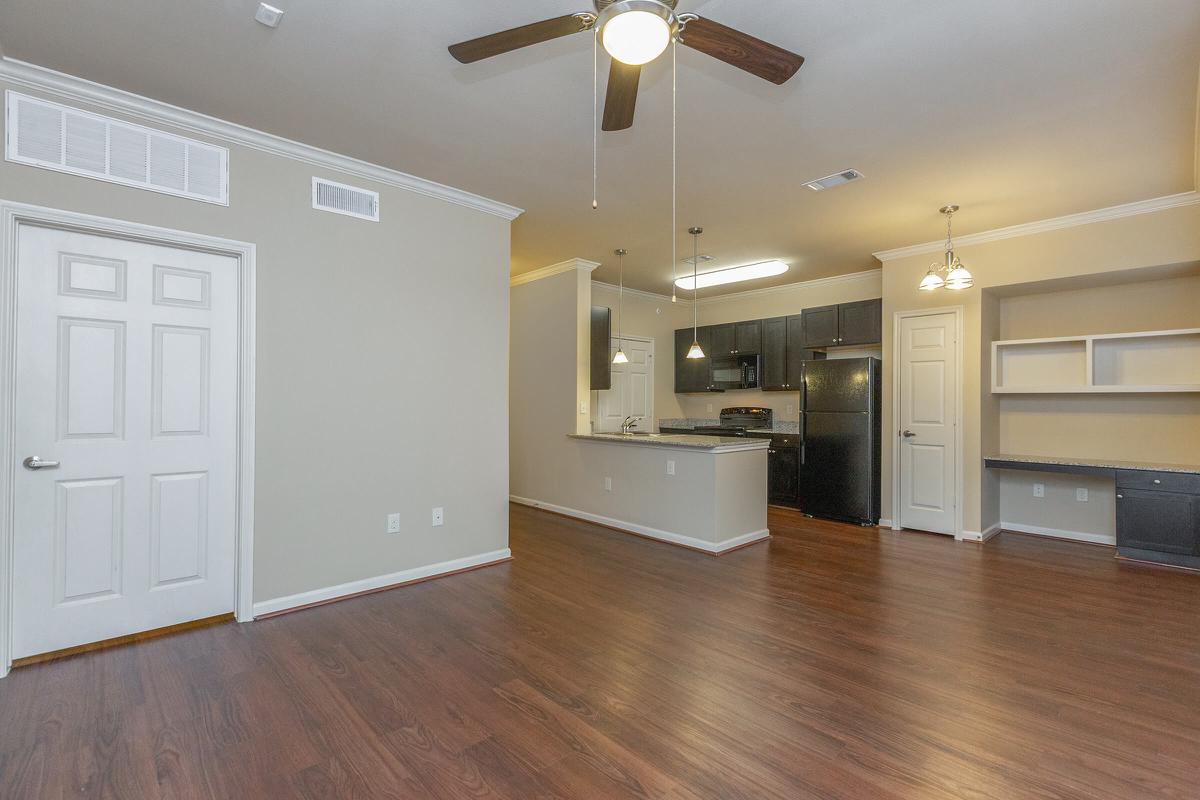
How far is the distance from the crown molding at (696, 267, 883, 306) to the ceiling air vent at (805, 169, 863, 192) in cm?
263

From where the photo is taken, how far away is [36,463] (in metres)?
2.62

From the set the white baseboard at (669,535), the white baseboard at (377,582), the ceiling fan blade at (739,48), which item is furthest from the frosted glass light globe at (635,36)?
the white baseboard at (669,535)

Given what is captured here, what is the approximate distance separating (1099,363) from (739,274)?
3.11 meters

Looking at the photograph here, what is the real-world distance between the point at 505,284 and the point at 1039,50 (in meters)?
3.27

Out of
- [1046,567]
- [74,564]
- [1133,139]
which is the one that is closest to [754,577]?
[1046,567]

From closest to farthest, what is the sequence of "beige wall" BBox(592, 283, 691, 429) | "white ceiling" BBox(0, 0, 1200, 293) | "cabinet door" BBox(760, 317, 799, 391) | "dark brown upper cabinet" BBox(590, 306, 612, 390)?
"white ceiling" BBox(0, 0, 1200, 293) < "dark brown upper cabinet" BBox(590, 306, 612, 390) < "cabinet door" BBox(760, 317, 799, 391) < "beige wall" BBox(592, 283, 691, 429)

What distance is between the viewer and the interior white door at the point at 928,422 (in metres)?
5.11

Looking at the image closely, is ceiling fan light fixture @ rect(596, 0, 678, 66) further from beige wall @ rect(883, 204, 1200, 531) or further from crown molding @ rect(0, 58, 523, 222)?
beige wall @ rect(883, 204, 1200, 531)

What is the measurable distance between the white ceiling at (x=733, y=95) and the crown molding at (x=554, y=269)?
1.51 metres

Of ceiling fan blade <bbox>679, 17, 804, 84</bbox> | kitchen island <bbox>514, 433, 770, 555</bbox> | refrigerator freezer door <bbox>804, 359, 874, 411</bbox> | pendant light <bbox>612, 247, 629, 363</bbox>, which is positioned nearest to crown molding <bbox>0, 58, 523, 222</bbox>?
pendant light <bbox>612, 247, 629, 363</bbox>

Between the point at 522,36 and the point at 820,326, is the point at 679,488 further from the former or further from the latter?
the point at 522,36

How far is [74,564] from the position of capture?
2719 millimetres

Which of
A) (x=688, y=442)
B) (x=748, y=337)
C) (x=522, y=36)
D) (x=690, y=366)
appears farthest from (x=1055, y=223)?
(x=522, y=36)

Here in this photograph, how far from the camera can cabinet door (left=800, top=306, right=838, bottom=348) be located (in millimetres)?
6191
